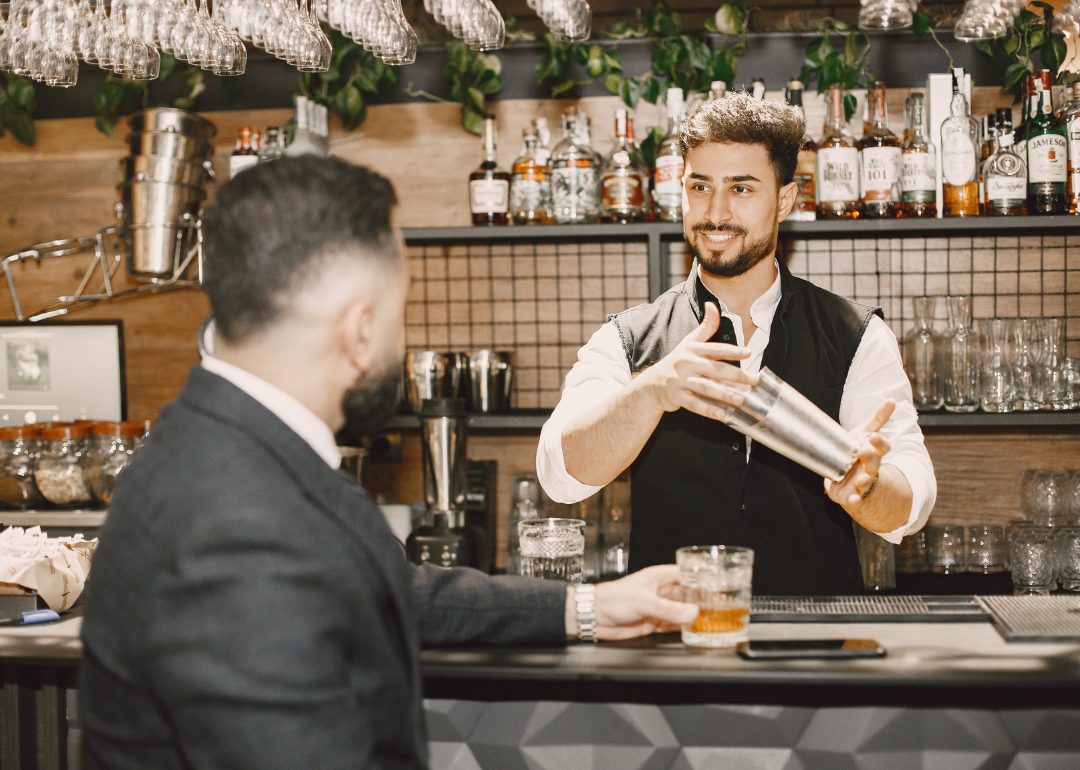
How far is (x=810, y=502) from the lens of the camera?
1891mm

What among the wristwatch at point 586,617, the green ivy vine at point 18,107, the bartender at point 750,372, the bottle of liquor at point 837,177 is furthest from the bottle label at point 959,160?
the green ivy vine at point 18,107

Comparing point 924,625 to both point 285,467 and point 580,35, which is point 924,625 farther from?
point 580,35

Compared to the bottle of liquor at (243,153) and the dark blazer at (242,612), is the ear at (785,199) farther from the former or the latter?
the bottle of liquor at (243,153)

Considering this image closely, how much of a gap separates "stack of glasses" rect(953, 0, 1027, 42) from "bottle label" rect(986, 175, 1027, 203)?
48 centimetres

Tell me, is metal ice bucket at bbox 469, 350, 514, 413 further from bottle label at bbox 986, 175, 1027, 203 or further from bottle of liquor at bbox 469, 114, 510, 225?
bottle label at bbox 986, 175, 1027, 203

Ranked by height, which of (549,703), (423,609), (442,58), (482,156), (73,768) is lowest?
(73,768)

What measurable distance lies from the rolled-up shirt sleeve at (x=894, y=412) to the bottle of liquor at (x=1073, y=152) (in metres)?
0.77

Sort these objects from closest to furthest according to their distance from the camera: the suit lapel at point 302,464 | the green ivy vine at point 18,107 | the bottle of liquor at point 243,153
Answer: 1. the suit lapel at point 302,464
2. the bottle of liquor at point 243,153
3. the green ivy vine at point 18,107

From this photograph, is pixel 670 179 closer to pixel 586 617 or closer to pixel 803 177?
pixel 803 177

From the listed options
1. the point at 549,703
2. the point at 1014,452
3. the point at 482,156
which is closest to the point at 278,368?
the point at 549,703

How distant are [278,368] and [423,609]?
47 centimetres

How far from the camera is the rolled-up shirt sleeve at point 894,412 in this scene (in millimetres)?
1655

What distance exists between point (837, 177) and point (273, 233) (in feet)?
5.96

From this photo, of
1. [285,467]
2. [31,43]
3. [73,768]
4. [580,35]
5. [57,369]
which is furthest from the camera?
[57,369]
